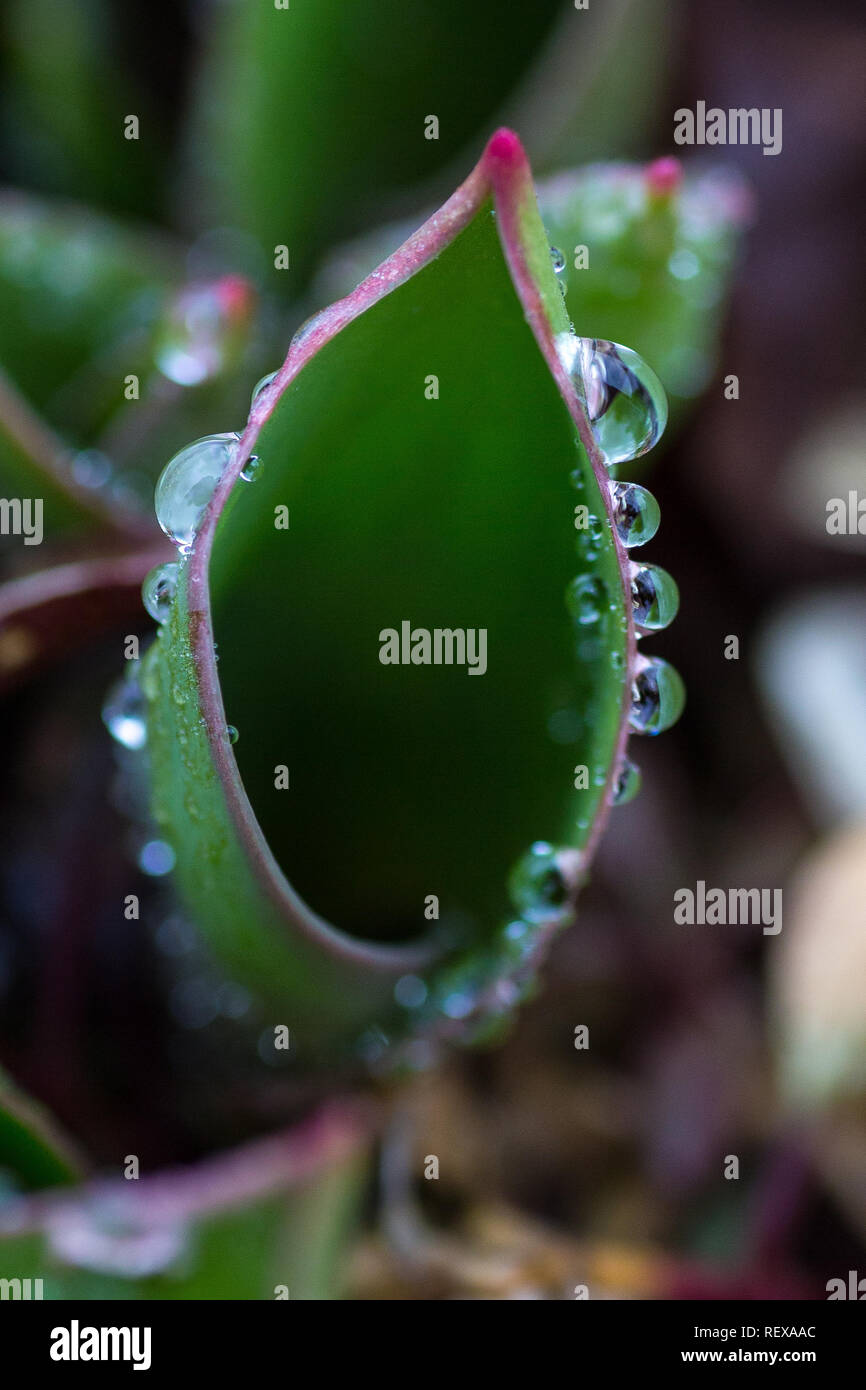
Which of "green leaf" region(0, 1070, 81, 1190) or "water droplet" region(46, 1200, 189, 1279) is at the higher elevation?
"green leaf" region(0, 1070, 81, 1190)

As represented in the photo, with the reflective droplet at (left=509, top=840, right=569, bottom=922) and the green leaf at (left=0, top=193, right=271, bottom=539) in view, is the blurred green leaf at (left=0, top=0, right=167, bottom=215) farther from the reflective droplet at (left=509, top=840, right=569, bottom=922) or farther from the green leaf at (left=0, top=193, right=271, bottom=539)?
the reflective droplet at (left=509, top=840, right=569, bottom=922)

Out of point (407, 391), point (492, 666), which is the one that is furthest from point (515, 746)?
point (407, 391)

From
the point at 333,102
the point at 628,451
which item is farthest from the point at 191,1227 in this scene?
the point at 333,102

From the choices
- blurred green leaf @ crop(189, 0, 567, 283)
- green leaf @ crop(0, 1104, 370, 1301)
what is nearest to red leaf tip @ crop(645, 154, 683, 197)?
blurred green leaf @ crop(189, 0, 567, 283)

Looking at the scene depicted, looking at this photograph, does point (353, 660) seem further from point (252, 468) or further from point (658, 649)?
point (658, 649)

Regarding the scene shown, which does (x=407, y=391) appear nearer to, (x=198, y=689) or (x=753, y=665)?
(x=198, y=689)

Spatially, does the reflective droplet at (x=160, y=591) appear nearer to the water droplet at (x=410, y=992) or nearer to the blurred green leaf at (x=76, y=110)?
the water droplet at (x=410, y=992)
